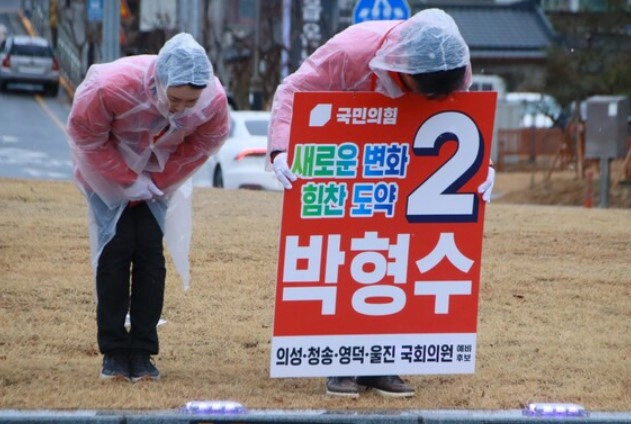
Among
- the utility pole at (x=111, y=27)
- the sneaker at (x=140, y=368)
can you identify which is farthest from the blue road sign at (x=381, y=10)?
the sneaker at (x=140, y=368)

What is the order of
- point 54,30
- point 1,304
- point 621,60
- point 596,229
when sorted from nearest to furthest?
point 1,304, point 596,229, point 621,60, point 54,30

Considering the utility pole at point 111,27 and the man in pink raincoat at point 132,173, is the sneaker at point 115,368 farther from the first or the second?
the utility pole at point 111,27

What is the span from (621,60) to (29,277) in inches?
761

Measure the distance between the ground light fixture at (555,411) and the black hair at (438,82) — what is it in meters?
1.30

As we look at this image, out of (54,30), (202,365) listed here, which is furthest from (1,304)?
(54,30)

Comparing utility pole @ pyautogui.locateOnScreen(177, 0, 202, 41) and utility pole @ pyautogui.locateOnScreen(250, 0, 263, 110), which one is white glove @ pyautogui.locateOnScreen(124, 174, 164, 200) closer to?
utility pole @ pyautogui.locateOnScreen(177, 0, 202, 41)

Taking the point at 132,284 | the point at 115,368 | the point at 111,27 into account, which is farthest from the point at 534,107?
the point at 115,368

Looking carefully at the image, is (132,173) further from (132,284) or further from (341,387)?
(341,387)

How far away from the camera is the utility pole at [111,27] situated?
19.6 metres

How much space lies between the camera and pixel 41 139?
2695 centimetres

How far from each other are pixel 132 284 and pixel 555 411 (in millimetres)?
1884

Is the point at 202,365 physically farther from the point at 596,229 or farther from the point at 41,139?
the point at 41,139

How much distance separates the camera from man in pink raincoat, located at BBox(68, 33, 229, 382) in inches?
210

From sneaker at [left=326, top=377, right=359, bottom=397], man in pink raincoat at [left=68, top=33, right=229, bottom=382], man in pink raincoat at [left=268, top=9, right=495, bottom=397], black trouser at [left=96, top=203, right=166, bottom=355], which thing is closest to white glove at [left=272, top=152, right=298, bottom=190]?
man in pink raincoat at [left=268, top=9, right=495, bottom=397]
